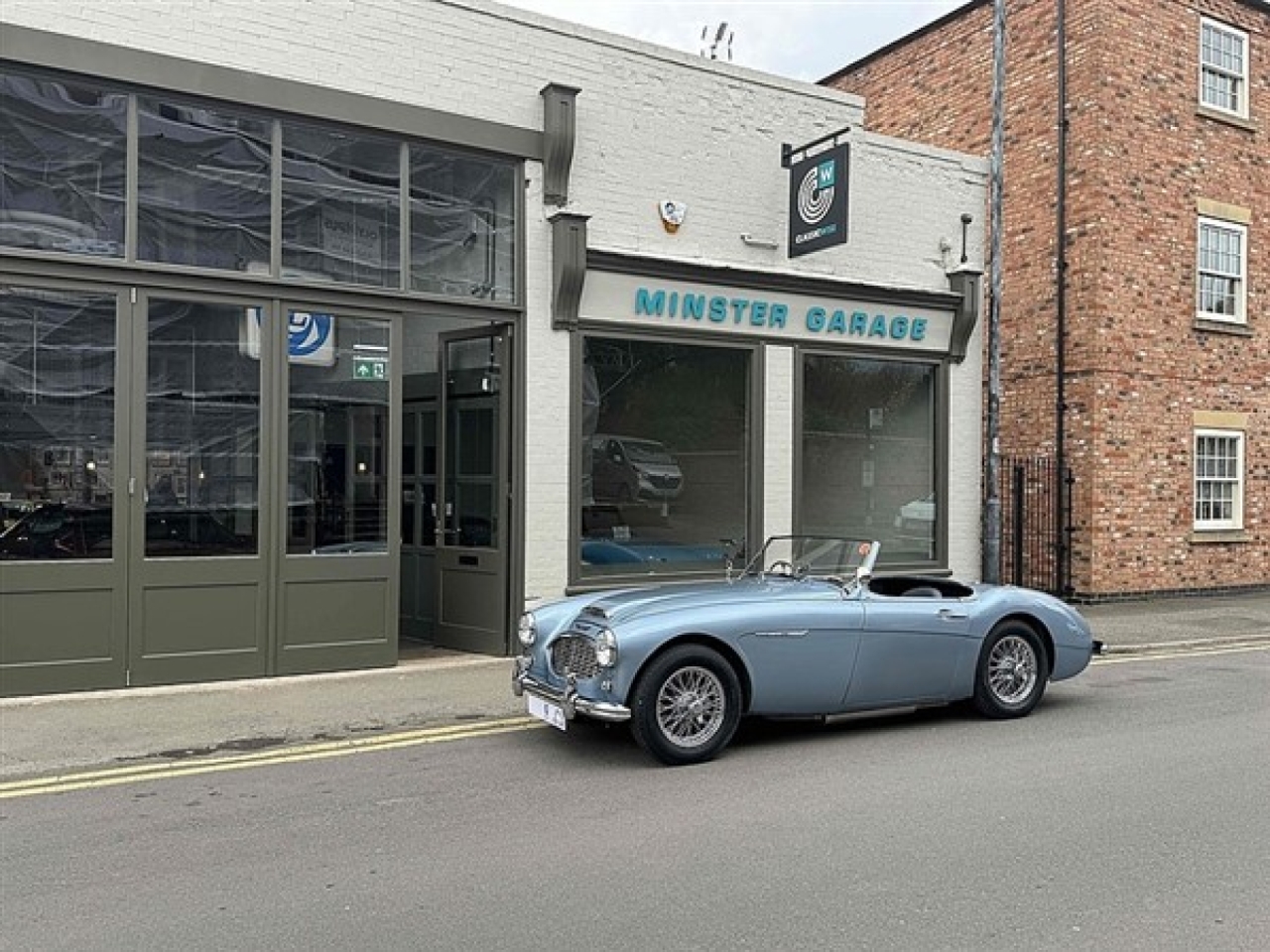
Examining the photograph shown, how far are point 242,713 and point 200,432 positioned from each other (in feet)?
7.78

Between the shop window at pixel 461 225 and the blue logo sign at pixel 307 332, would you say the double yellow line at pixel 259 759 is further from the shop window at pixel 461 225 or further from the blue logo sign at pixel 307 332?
the shop window at pixel 461 225

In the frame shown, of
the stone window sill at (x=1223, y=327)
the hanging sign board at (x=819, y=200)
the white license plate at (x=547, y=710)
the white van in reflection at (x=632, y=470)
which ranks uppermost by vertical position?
the hanging sign board at (x=819, y=200)

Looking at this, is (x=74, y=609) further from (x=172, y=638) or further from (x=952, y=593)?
(x=952, y=593)

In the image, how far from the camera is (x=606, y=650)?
246 inches

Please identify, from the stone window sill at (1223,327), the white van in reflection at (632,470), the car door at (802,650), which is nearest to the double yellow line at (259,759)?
the car door at (802,650)

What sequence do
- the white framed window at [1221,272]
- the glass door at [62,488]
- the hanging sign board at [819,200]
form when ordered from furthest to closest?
the white framed window at [1221,272], the hanging sign board at [819,200], the glass door at [62,488]

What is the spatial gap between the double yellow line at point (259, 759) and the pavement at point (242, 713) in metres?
0.10

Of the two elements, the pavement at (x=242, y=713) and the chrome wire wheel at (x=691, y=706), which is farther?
the pavement at (x=242, y=713)

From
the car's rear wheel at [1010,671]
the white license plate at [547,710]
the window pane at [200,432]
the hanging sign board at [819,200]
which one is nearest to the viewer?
the white license plate at [547,710]

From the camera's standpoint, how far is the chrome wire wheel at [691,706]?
6.41m

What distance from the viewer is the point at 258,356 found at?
9047 millimetres

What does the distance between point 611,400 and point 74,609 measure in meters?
5.07

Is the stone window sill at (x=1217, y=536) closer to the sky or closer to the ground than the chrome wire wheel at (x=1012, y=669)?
closer to the sky

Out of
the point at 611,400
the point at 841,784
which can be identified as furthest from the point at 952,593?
the point at 611,400
